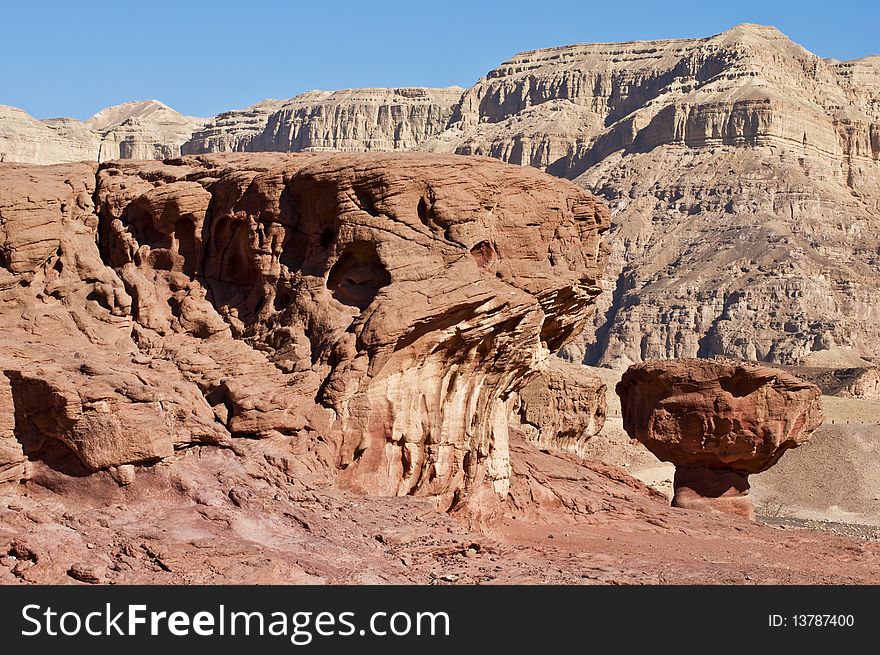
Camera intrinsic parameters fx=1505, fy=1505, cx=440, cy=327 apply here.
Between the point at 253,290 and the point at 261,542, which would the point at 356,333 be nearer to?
the point at 253,290

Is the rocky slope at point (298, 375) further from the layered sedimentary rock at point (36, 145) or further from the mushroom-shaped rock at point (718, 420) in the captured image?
the layered sedimentary rock at point (36, 145)

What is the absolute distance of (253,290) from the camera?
22.0 metres

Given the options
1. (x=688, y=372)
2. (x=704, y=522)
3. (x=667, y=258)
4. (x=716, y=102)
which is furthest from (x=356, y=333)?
(x=716, y=102)

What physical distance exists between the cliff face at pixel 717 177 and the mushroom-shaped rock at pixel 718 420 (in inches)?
3385

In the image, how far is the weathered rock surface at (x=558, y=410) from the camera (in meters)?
37.6

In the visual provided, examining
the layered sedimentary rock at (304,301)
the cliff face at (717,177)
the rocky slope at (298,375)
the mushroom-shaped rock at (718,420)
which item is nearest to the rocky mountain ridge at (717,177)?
the cliff face at (717,177)

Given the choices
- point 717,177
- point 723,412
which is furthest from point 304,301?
point 717,177

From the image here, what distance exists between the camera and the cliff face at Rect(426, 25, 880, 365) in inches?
4926

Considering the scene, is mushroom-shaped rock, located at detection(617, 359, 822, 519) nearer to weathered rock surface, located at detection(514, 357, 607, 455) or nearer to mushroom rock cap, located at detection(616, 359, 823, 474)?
mushroom rock cap, located at detection(616, 359, 823, 474)

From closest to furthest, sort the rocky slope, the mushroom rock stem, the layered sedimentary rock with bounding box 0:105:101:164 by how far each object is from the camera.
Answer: the rocky slope < the mushroom rock stem < the layered sedimentary rock with bounding box 0:105:101:164

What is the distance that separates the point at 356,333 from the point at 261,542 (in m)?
4.09

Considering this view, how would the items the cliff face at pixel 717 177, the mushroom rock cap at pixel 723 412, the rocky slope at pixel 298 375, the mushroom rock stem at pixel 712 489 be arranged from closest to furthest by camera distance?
the rocky slope at pixel 298 375
the mushroom rock cap at pixel 723 412
the mushroom rock stem at pixel 712 489
the cliff face at pixel 717 177

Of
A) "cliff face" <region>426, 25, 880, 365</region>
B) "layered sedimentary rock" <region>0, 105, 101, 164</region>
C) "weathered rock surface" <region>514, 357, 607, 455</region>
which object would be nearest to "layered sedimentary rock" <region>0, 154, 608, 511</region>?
"weathered rock surface" <region>514, 357, 607, 455</region>

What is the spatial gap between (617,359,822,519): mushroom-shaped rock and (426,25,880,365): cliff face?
8598 cm
